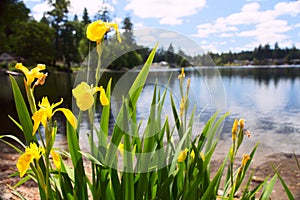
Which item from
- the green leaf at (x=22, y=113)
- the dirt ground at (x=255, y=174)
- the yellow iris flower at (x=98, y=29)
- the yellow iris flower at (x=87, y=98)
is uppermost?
the yellow iris flower at (x=98, y=29)

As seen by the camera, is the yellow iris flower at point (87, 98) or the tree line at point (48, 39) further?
the tree line at point (48, 39)

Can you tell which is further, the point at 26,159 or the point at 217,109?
the point at 217,109

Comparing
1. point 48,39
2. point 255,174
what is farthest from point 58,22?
point 255,174

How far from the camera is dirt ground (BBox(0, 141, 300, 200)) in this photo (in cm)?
211

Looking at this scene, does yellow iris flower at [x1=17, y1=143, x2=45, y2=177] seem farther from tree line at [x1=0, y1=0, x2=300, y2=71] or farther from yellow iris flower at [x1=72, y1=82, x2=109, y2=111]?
tree line at [x1=0, y1=0, x2=300, y2=71]

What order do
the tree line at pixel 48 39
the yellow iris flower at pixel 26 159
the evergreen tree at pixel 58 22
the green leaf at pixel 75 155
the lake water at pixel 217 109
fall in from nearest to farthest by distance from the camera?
1. the yellow iris flower at pixel 26 159
2. the green leaf at pixel 75 155
3. the lake water at pixel 217 109
4. the tree line at pixel 48 39
5. the evergreen tree at pixel 58 22

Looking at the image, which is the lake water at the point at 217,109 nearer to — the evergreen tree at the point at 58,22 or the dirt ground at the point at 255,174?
the dirt ground at the point at 255,174

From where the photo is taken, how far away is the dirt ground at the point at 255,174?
83.2 inches

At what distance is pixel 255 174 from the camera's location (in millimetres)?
2961

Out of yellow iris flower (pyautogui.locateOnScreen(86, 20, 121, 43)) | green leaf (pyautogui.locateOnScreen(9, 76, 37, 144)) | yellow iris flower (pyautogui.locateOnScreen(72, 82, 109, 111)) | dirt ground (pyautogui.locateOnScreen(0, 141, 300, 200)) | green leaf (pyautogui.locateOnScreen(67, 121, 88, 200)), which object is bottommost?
dirt ground (pyautogui.locateOnScreen(0, 141, 300, 200))

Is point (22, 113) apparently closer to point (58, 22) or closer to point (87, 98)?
point (87, 98)

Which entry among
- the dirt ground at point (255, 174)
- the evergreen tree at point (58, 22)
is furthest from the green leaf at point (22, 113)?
the evergreen tree at point (58, 22)

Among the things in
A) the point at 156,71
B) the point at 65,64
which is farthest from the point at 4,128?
the point at 65,64

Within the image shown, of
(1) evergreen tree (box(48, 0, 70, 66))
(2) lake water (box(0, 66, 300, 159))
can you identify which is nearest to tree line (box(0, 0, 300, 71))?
(1) evergreen tree (box(48, 0, 70, 66))
